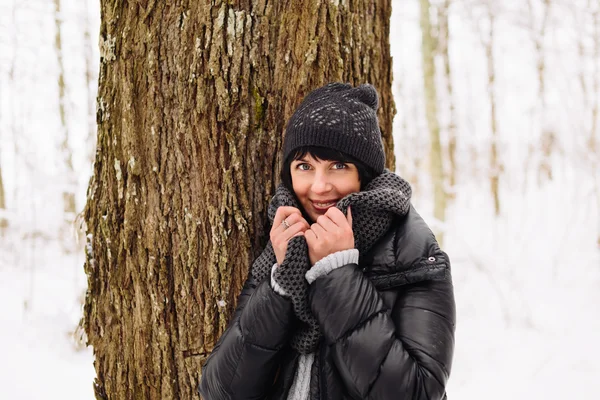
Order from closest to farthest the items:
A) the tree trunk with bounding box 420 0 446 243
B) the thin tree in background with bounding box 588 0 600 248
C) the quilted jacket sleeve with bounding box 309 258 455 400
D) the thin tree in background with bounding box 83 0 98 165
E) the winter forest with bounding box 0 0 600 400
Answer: the quilted jacket sleeve with bounding box 309 258 455 400, the winter forest with bounding box 0 0 600 400, the tree trunk with bounding box 420 0 446 243, the thin tree in background with bounding box 83 0 98 165, the thin tree in background with bounding box 588 0 600 248

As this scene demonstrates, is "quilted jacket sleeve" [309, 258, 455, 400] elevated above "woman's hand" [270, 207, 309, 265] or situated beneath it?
situated beneath

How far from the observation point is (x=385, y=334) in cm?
140

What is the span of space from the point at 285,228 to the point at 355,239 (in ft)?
0.82

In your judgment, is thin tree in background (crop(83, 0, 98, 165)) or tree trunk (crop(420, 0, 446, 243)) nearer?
tree trunk (crop(420, 0, 446, 243))

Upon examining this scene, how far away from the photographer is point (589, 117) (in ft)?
33.6

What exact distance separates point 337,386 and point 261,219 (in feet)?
2.52

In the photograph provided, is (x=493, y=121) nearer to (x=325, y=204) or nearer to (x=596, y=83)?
(x=596, y=83)

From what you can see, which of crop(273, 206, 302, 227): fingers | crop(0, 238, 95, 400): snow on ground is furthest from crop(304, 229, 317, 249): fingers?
crop(0, 238, 95, 400): snow on ground

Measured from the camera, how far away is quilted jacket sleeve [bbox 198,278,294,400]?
5.06ft

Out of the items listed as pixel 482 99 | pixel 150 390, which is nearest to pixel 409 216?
pixel 150 390

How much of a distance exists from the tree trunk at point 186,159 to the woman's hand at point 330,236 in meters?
0.49

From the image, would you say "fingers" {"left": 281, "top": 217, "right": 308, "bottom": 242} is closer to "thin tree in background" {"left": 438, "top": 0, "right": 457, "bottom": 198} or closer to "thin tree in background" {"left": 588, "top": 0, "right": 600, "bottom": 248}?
"thin tree in background" {"left": 438, "top": 0, "right": 457, "bottom": 198}

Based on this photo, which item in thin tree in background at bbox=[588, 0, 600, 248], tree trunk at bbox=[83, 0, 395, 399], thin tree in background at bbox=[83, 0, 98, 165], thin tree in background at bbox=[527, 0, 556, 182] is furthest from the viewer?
thin tree in background at bbox=[527, 0, 556, 182]

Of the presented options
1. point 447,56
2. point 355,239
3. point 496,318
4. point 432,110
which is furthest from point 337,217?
point 447,56
